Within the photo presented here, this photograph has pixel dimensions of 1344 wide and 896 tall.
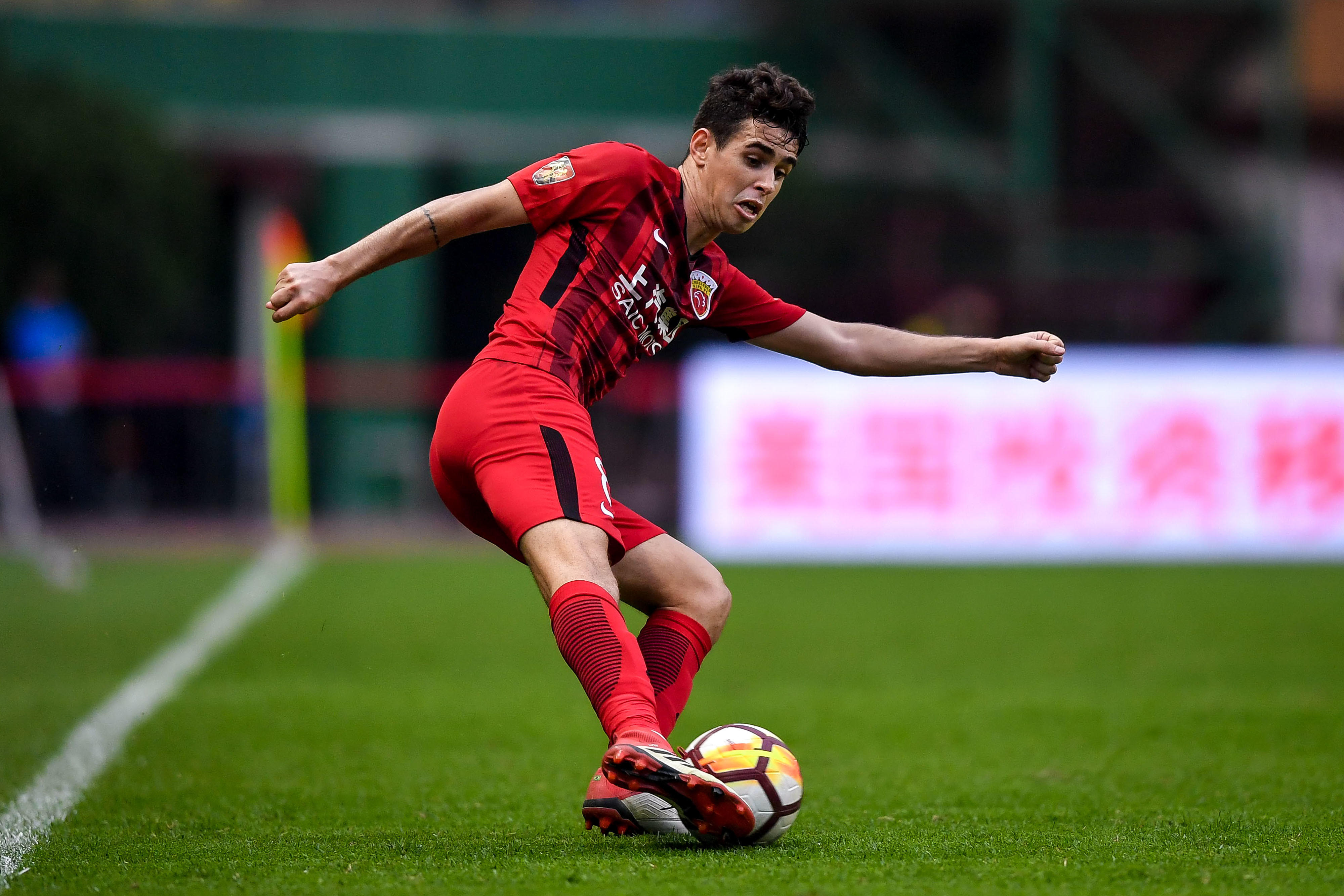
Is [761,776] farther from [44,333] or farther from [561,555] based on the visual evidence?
[44,333]

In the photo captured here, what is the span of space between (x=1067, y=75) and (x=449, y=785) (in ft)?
55.9

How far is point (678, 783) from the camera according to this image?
343 centimetres

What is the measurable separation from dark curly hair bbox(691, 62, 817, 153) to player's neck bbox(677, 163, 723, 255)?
120 mm

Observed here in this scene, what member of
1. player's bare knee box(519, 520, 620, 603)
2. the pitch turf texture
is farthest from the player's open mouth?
the pitch turf texture

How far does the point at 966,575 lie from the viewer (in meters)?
12.9

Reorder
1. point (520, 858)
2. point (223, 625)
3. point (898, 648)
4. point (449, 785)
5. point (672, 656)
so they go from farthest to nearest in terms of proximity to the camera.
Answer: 1. point (223, 625)
2. point (898, 648)
3. point (449, 785)
4. point (672, 656)
5. point (520, 858)

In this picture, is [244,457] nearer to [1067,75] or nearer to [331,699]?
[331,699]

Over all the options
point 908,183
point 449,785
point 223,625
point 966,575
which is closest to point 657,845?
point 449,785

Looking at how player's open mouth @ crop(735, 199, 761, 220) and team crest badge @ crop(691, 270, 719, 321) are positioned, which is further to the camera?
team crest badge @ crop(691, 270, 719, 321)

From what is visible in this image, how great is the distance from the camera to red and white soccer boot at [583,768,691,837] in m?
4.07

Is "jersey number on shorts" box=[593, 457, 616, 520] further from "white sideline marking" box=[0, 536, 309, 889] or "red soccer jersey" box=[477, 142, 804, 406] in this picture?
"white sideline marking" box=[0, 536, 309, 889]

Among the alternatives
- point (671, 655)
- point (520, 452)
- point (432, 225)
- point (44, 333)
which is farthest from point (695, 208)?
point (44, 333)

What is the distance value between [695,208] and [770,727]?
281 centimetres

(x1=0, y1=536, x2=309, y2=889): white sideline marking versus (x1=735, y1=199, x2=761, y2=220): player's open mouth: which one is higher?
(x1=735, y1=199, x2=761, y2=220): player's open mouth
